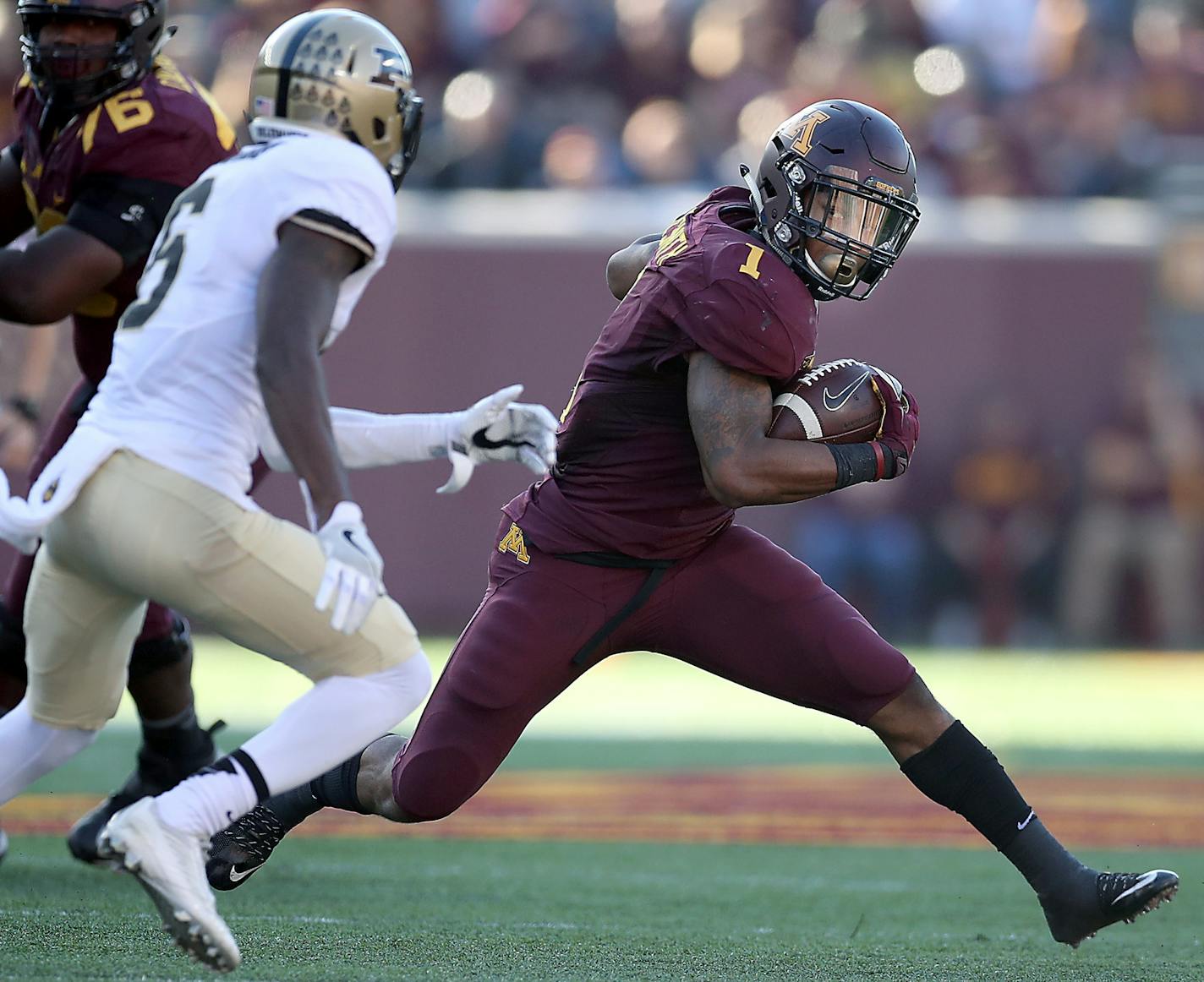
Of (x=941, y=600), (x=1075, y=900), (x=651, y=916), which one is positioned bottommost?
(x=941, y=600)

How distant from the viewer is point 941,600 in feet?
37.9

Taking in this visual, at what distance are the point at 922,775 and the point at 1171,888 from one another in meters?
0.56

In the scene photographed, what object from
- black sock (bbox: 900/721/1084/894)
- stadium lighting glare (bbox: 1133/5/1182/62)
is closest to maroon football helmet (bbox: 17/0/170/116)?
black sock (bbox: 900/721/1084/894)

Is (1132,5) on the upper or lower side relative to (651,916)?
upper

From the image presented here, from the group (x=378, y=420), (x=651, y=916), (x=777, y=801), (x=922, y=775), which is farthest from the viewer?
(x=777, y=801)

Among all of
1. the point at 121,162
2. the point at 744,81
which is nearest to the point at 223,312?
the point at 121,162

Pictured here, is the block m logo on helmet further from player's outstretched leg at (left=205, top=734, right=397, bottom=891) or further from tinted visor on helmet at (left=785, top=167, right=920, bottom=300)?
player's outstretched leg at (left=205, top=734, right=397, bottom=891)

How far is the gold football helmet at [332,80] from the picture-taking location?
3.30 meters

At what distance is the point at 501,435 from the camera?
344 centimetres

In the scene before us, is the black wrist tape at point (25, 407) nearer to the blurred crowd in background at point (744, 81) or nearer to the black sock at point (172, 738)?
the black sock at point (172, 738)

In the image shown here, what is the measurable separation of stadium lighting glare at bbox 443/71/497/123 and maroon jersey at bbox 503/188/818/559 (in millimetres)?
8075

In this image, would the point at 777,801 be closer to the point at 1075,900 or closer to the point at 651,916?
the point at 651,916

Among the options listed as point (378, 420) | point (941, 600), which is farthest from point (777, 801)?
point (941, 600)

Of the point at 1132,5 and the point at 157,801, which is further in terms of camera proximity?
the point at 1132,5
